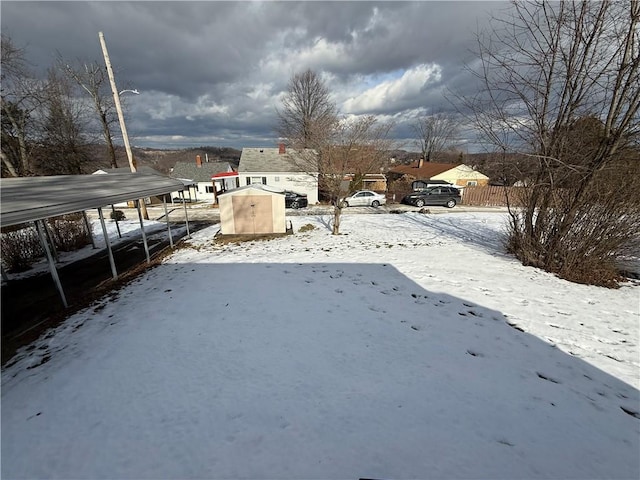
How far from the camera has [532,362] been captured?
4.43m

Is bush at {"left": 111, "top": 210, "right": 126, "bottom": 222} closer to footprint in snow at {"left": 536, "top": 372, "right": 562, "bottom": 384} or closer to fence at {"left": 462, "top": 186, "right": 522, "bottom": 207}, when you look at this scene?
footprint in snow at {"left": 536, "top": 372, "right": 562, "bottom": 384}

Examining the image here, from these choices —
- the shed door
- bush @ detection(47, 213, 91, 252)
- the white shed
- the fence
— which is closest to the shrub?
the white shed

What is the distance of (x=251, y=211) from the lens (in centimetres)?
1328

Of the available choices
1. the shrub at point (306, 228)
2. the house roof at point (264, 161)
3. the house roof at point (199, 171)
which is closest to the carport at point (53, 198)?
the shrub at point (306, 228)

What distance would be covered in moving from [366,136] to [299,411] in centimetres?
1180

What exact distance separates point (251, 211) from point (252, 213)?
0.12m

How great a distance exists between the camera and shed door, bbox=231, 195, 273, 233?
13.2 metres

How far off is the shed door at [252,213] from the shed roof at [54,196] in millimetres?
3860

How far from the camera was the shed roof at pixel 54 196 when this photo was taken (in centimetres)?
527

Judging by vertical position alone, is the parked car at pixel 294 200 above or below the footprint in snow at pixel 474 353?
above

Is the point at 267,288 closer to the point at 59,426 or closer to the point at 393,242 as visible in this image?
the point at 59,426

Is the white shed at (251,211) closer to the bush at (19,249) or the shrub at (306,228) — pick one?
the shrub at (306,228)

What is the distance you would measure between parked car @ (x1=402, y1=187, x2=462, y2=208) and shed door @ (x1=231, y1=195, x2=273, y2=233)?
607 inches

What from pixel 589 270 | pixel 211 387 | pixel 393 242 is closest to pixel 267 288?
pixel 211 387
